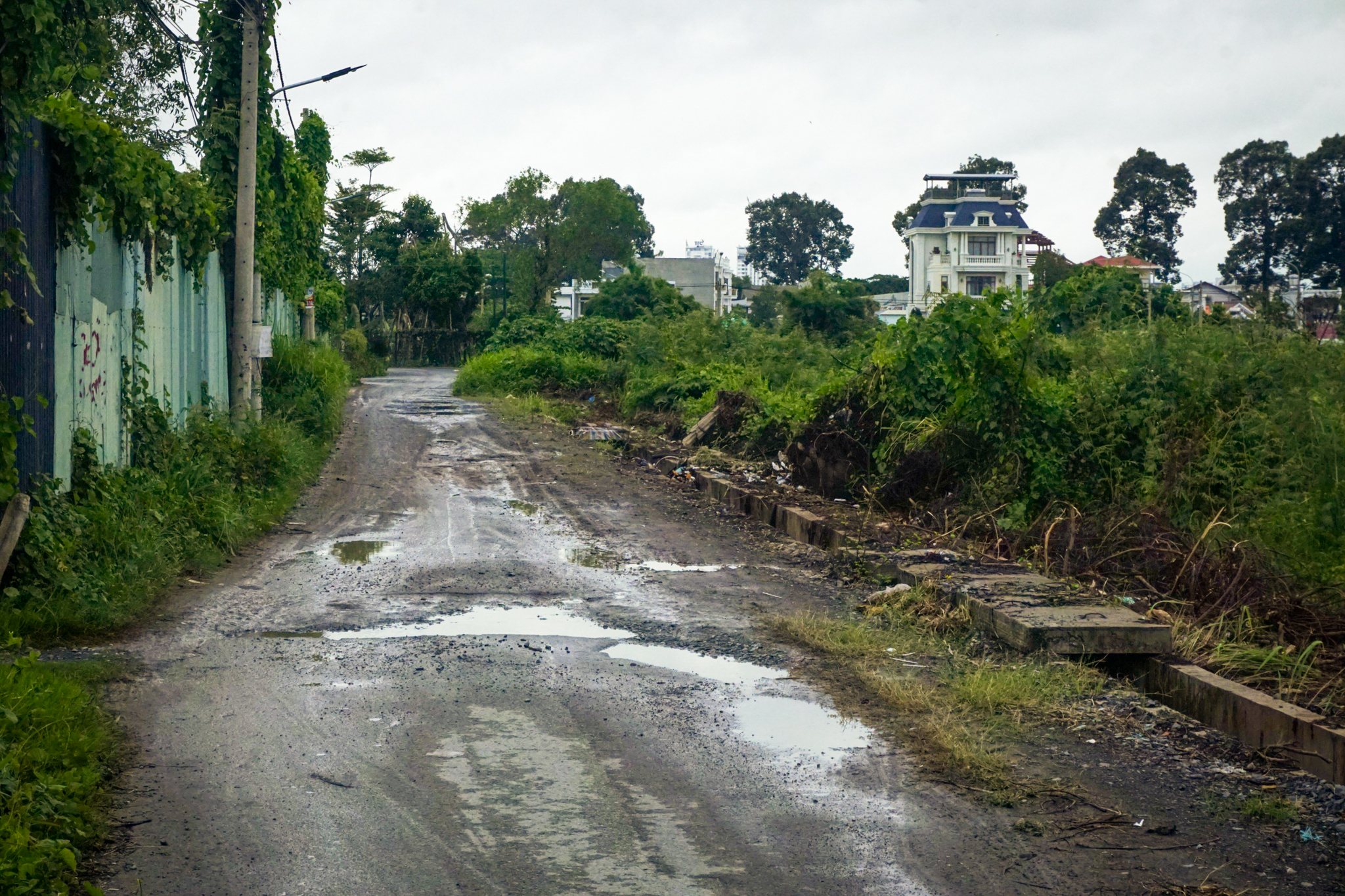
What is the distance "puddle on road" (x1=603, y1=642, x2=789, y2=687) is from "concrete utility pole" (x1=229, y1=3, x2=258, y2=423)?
9152mm

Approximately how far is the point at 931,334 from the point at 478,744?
760 cm

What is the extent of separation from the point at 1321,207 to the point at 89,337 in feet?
156

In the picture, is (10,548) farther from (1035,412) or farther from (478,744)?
(1035,412)

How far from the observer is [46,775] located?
445cm

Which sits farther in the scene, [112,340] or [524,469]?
[524,469]

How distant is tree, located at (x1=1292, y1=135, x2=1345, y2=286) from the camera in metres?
42.7

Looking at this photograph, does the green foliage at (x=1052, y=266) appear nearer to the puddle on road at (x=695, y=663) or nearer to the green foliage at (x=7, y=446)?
the puddle on road at (x=695, y=663)

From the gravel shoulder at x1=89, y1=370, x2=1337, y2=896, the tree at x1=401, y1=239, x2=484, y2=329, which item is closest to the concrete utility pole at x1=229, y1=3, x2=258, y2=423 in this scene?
the gravel shoulder at x1=89, y1=370, x2=1337, y2=896

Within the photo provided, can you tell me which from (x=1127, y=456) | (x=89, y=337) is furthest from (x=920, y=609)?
(x=89, y=337)

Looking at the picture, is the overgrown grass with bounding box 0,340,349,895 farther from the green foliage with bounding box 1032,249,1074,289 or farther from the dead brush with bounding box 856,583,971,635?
the green foliage with bounding box 1032,249,1074,289

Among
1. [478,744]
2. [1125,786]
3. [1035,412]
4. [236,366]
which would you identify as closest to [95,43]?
[236,366]

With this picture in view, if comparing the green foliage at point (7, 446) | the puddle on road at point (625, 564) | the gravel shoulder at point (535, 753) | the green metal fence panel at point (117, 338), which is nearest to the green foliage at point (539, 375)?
the green metal fence panel at point (117, 338)

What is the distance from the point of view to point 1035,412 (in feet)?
34.2

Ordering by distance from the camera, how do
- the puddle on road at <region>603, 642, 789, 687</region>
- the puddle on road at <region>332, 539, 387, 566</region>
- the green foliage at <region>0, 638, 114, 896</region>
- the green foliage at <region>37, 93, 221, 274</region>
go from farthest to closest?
the puddle on road at <region>332, 539, 387, 566</region> → the green foliage at <region>37, 93, 221, 274</region> → the puddle on road at <region>603, 642, 789, 687</region> → the green foliage at <region>0, 638, 114, 896</region>
